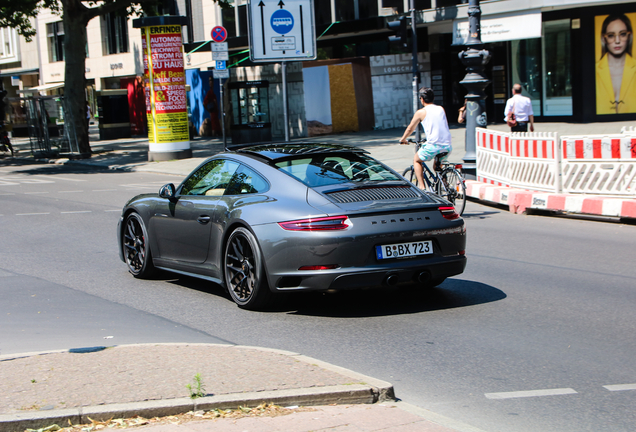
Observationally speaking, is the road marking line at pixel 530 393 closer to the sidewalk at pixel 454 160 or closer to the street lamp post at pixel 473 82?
the sidewalk at pixel 454 160

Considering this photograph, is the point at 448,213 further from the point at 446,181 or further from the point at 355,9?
the point at 355,9

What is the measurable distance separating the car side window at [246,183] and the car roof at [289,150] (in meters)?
0.20

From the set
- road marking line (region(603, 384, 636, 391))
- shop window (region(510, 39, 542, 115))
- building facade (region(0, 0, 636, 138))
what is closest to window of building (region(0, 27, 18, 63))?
building facade (region(0, 0, 636, 138))

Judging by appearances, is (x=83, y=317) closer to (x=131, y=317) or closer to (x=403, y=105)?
(x=131, y=317)

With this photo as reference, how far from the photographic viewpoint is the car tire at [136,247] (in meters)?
8.06

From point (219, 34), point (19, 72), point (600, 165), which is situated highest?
point (19, 72)

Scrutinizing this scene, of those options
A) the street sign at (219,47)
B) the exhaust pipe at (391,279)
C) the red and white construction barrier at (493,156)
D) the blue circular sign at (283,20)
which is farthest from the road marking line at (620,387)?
the street sign at (219,47)

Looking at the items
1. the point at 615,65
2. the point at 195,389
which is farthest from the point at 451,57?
the point at 195,389

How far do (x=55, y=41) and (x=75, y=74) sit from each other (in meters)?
27.8

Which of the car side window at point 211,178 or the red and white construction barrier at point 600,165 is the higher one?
the car side window at point 211,178

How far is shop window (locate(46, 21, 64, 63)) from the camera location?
54031 millimetres

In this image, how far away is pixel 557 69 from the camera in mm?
27734

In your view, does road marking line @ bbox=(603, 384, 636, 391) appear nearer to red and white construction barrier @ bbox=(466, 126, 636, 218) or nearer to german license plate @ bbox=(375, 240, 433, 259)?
german license plate @ bbox=(375, 240, 433, 259)

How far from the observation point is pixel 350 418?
393cm
